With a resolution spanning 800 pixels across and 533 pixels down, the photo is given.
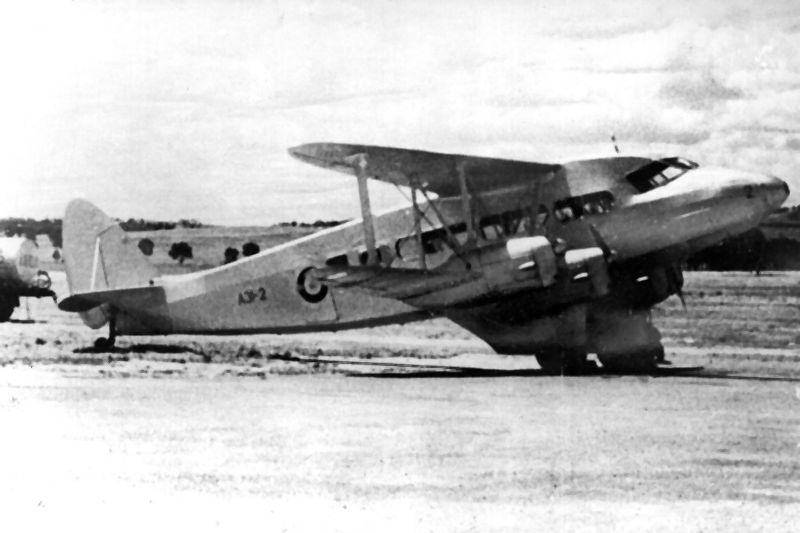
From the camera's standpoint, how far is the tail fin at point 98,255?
979 centimetres

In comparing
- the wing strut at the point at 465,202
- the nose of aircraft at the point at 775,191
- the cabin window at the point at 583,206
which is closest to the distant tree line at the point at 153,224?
the wing strut at the point at 465,202

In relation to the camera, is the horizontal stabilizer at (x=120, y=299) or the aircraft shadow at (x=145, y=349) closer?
the horizontal stabilizer at (x=120, y=299)

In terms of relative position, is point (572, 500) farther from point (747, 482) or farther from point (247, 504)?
point (247, 504)

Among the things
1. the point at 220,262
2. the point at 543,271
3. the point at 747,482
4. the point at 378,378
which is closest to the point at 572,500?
the point at 747,482

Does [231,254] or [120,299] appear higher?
[231,254]

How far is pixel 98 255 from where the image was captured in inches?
400

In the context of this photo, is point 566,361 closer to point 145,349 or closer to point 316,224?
point 316,224

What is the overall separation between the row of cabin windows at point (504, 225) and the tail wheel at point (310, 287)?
52cm

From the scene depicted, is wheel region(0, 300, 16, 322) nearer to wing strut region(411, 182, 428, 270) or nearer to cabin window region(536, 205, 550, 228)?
wing strut region(411, 182, 428, 270)

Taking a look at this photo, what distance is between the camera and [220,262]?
1030cm

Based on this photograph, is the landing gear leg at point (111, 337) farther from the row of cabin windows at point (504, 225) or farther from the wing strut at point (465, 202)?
the wing strut at point (465, 202)

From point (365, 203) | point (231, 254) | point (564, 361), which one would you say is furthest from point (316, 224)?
point (564, 361)

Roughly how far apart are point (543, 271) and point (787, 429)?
8.32ft

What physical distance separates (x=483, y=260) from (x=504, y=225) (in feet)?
1.56
